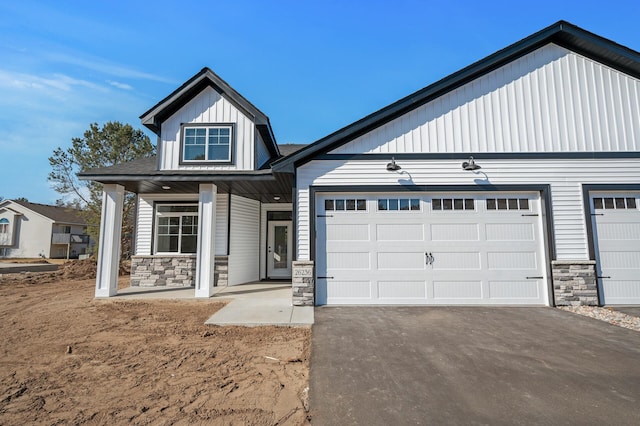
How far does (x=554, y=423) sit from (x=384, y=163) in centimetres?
533

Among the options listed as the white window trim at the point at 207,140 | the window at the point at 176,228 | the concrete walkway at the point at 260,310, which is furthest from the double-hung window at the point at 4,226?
the concrete walkway at the point at 260,310

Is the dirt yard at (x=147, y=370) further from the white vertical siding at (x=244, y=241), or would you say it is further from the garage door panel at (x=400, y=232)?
the white vertical siding at (x=244, y=241)

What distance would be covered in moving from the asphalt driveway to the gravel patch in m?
0.46

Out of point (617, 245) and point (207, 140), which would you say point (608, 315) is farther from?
point (207, 140)

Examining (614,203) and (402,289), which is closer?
(402,289)

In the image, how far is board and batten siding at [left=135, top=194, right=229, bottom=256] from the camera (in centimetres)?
927

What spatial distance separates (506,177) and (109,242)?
33.4ft

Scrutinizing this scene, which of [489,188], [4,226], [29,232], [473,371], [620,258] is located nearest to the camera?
[473,371]

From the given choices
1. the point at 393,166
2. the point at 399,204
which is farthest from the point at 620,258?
the point at 393,166

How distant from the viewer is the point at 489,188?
6672 mm

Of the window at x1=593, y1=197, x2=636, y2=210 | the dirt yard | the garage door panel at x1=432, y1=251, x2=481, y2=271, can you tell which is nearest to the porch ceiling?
the dirt yard

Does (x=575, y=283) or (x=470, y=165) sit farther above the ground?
(x=470, y=165)

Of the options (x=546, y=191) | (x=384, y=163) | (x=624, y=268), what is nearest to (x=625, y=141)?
(x=546, y=191)

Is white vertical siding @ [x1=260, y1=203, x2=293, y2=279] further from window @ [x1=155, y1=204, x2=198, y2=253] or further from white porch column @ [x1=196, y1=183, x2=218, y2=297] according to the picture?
white porch column @ [x1=196, y1=183, x2=218, y2=297]
